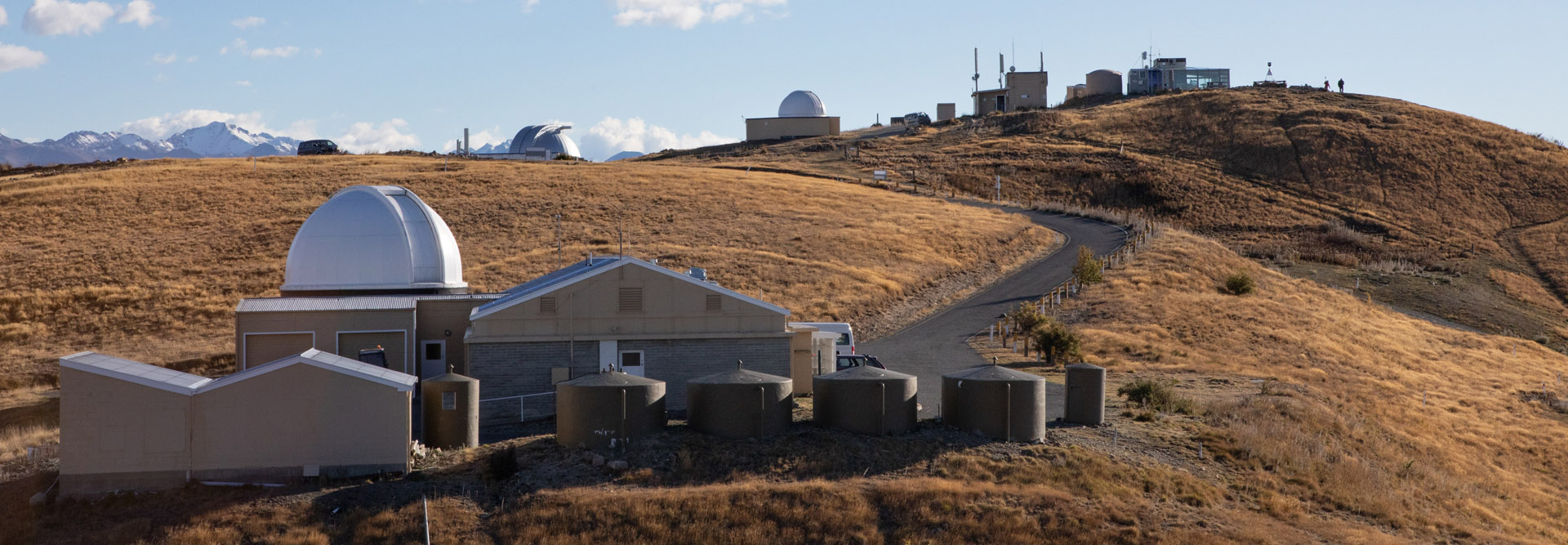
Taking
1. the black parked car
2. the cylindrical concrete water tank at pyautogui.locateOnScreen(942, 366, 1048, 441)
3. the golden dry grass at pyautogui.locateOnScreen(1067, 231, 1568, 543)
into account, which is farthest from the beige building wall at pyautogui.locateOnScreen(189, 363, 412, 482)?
the golden dry grass at pyautogui.locateOnScreen(1067, 231, 1568, 543)

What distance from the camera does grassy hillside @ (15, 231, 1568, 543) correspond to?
19766 millimetres

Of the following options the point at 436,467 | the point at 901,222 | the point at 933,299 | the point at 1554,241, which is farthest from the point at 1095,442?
the point at 1554,241

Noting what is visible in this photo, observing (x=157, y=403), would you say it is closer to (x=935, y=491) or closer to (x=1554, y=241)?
(x=935, y=491)

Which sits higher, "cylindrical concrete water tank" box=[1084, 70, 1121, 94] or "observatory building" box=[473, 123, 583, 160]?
"cylindrical concrete water tank" box=[1084, 70, 1121, 94]

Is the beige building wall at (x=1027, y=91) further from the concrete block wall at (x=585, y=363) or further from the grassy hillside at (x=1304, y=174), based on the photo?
the concrete block wall at (x=585, y=363)

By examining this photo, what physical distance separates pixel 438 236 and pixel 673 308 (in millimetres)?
9098

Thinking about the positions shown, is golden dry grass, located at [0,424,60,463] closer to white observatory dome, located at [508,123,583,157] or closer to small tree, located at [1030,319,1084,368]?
small tree, located at [1030,319,1084,368]

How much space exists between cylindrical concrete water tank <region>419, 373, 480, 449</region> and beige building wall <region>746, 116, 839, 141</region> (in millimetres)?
84839

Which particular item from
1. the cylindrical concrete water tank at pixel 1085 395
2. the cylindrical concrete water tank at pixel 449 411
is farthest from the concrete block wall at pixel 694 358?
the cylindrical concrete water tank at pixel 1085 395

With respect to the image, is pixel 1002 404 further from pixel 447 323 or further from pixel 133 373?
pixel 133 373

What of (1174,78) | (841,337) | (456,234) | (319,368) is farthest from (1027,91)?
(319,368)

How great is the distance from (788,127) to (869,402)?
85541mm

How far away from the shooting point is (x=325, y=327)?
28.1 m

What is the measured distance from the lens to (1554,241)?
72.1 meters
